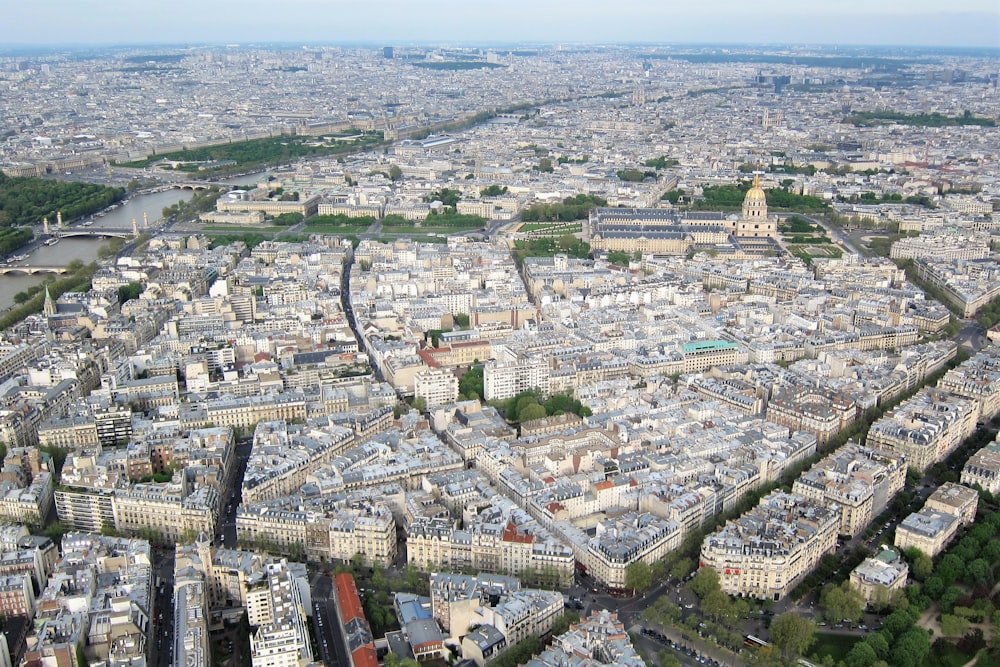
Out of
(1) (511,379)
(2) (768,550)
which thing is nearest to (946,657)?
(2) (768,550)

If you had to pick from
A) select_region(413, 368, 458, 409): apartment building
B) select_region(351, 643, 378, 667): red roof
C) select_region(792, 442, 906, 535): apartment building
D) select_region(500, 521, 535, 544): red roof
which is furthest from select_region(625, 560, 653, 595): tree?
select_region(413, 368, 458, 409): apartment building

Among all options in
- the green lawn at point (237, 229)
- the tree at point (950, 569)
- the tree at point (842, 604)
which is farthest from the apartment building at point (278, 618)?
the green lawn at point (237, 229)

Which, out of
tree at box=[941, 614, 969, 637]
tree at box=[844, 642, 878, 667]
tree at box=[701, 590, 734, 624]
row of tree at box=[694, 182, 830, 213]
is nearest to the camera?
tree at box=[844, 642, 878, 667]

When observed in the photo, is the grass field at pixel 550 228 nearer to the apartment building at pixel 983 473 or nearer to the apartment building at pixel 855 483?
the apartment building at pixel 855 483

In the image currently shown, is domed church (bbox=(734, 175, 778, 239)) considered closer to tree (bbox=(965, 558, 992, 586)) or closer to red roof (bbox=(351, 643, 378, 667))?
tree (bbox=(965, 558, 992, 586))

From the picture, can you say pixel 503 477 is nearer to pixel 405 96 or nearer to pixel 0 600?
pixel 0 600

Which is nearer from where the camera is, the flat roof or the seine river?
the flat roof

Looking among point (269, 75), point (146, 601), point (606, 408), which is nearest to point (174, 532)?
point (146, 601)
